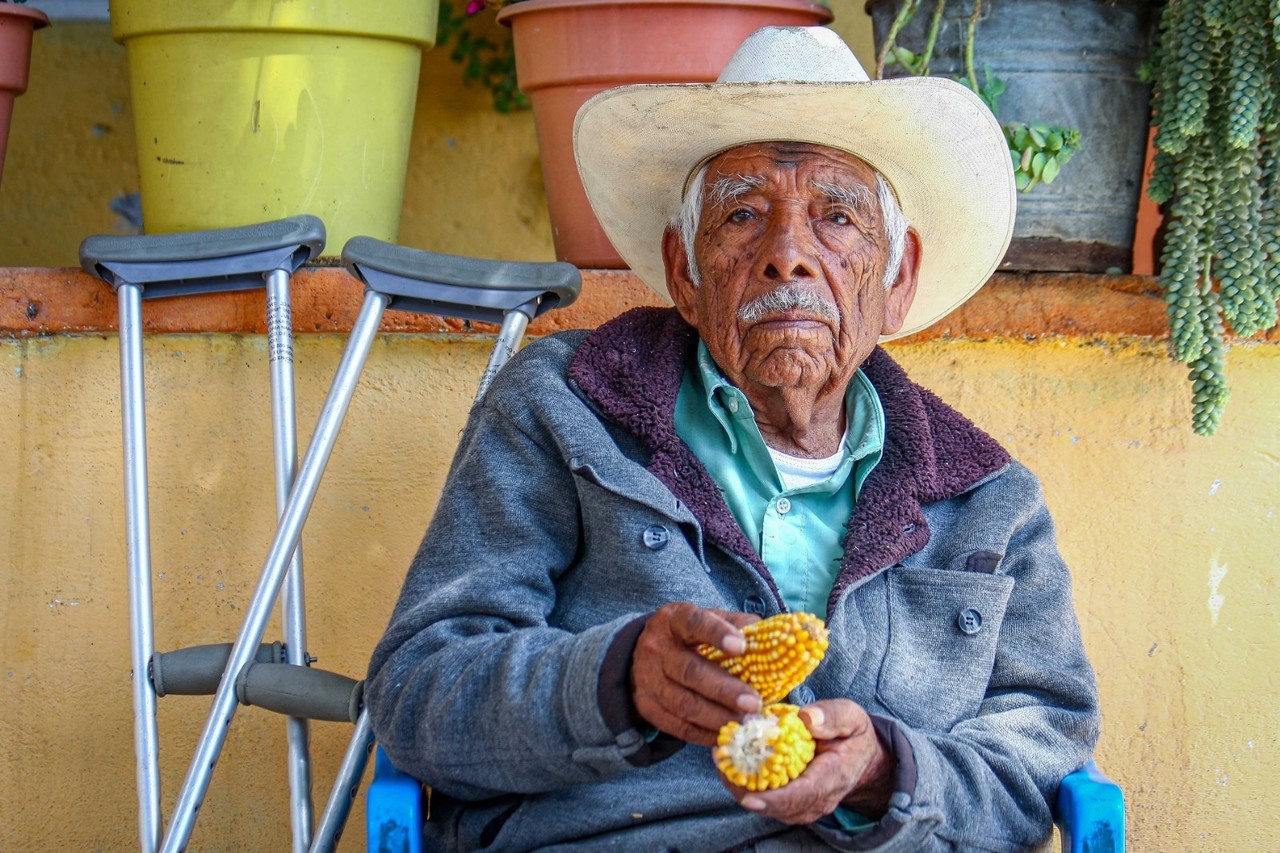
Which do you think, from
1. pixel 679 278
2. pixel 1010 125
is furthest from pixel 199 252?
pixel 1010 125

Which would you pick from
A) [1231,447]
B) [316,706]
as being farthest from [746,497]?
[1231,447]

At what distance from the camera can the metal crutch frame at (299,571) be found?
7.69ft

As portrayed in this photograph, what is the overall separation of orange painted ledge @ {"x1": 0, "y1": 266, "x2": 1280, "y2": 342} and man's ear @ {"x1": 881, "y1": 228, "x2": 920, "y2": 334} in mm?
362

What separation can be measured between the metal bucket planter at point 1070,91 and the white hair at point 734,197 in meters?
0.57

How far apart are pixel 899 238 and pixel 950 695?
74 centimetres

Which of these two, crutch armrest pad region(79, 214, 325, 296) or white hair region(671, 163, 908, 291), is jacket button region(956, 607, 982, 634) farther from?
crutch armrest pad region(79, 214, 325, 296)

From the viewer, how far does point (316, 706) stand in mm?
2295

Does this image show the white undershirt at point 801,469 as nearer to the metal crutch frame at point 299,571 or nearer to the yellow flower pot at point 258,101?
the metal crutch frame at point 299,571

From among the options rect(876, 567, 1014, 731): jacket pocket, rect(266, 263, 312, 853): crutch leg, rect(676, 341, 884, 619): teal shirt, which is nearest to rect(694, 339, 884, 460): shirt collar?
rect(676, 341, 884, 619): teal shirt

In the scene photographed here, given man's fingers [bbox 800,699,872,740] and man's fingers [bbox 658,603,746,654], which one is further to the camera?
man's fingers [bbox 800,699,872,740]

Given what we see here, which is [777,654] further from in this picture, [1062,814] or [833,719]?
[1062,814]

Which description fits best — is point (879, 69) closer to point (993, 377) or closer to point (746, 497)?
point (993, 377)

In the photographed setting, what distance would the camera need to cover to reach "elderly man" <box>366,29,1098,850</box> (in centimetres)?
193

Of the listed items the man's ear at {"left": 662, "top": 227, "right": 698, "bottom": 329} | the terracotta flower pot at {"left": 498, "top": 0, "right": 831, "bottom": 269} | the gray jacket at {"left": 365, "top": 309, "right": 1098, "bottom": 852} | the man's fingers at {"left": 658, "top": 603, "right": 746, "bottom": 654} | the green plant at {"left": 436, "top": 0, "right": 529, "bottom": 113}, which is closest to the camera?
the man's fingers at {"left": 658, "top": 603, "right": 746, "bottom": 654}
